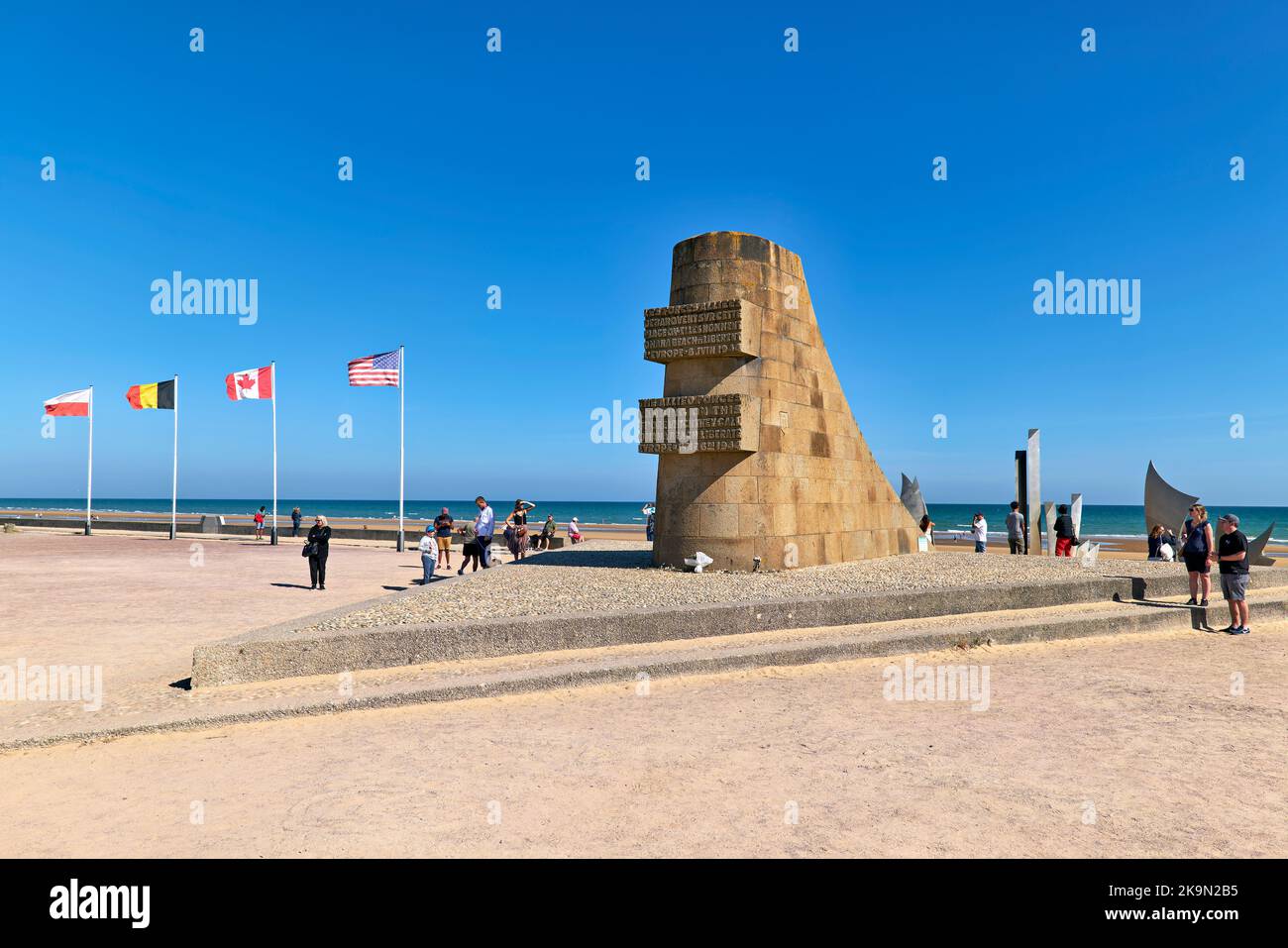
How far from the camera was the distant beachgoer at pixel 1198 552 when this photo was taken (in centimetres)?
1055

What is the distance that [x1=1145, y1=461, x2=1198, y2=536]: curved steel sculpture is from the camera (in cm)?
2192

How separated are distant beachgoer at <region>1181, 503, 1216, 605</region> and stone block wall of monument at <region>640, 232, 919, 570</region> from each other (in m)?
5.67

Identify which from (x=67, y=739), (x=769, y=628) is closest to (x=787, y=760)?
(x=769, y=628)

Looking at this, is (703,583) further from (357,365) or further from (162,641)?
(357,365)

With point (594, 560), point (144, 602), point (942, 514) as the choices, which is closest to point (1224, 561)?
point (594, 560)

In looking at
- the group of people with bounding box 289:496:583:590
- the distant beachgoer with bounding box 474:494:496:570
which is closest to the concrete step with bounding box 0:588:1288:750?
the group of people with bounding box 289:496:583:590

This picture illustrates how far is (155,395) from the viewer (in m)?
31.7

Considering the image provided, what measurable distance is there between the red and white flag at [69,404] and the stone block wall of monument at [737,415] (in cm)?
3369

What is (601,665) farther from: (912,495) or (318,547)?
(912,495)

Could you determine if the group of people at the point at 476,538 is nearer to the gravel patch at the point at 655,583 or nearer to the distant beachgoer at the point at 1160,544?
the gravel patch at the point at 655,583

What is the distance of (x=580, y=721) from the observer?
6148 millimetres

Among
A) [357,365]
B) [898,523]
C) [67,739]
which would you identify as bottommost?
[67,739]
